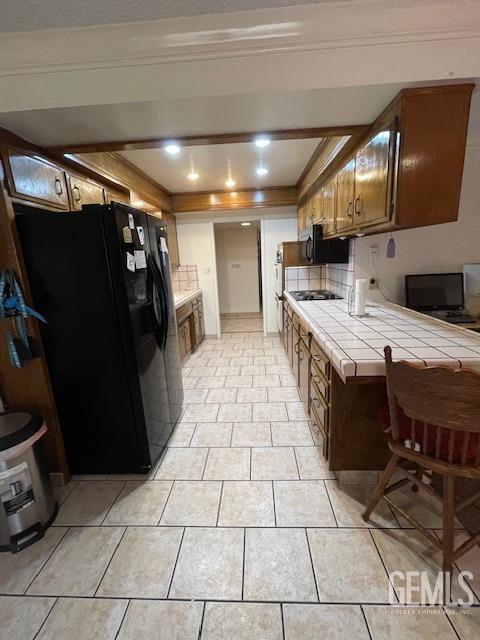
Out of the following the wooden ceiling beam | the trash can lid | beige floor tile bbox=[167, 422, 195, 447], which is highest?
the wooden ceiling beam

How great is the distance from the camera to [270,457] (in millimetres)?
2021

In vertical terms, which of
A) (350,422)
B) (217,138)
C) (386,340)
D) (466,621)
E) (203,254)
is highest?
(217,138)

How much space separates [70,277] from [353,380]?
1.68 meters

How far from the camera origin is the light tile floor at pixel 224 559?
112cm

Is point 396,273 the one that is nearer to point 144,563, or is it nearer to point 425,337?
point 425,337

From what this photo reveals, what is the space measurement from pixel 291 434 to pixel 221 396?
91 centimetres

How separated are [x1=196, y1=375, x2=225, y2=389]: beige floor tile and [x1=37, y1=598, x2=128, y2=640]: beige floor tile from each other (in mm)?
2013

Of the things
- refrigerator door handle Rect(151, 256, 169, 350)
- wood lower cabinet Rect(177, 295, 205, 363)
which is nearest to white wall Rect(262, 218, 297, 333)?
wood lower cabinet Rect(177, 295, 205, 363)

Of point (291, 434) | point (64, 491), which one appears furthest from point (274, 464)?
point (64, 491)

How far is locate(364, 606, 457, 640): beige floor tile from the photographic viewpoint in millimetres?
1061

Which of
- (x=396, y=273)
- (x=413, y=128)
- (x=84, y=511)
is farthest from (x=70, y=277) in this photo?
(x=396, y=273)

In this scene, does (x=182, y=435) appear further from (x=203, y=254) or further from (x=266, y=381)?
(x=203, y=254)

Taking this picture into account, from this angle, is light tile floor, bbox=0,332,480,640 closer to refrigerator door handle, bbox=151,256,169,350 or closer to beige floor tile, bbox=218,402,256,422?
beige floor tile, bbox=218,402,256,422

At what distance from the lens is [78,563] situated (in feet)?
4.51
